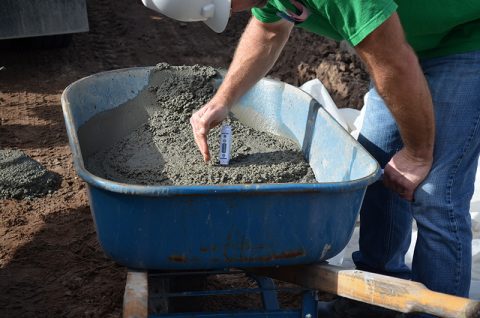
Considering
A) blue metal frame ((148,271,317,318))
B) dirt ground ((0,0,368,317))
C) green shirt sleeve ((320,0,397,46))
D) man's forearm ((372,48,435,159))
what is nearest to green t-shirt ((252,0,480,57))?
green shirt sleeve ((320,0,397,46))

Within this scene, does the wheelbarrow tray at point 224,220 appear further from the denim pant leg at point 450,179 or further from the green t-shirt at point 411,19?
the green t-shirt at point 411,19

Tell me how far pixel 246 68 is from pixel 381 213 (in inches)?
30.2

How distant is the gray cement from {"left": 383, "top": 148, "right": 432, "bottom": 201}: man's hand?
Result: 6.94 ft

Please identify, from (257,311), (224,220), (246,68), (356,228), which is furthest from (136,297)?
(356,228)

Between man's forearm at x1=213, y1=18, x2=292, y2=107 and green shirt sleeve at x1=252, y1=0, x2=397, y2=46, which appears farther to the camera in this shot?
man's forearm at x1=213, y1=18, x2=292, y2=107

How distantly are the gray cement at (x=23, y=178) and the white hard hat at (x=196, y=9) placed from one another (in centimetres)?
193

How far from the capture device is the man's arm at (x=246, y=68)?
8.85 feet

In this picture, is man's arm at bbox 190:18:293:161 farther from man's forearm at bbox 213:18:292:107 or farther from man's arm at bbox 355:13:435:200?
man's arm at bbox 355:13:435:200

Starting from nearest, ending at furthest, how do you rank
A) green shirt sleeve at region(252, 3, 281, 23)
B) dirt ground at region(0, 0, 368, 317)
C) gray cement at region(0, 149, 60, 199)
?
green shirt sleeve at region(252, 3, 281, 23) < dirt ground at region(0, 0, 368, 317) < gray cement at region(0, 149, 60, 199)

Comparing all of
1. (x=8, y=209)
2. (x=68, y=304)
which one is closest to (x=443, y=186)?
(x=68, y=304)

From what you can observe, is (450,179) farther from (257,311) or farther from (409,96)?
(257,311)

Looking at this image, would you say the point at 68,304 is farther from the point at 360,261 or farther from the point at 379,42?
the point at 379,42

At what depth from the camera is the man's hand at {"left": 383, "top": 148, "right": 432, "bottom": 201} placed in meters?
2.43

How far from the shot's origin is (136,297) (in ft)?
6.67
